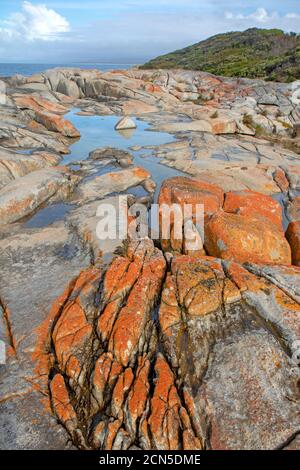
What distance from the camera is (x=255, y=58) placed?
10312cm

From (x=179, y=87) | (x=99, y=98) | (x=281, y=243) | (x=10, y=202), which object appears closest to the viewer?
(x=281, y=243)

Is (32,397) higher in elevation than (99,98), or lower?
lower

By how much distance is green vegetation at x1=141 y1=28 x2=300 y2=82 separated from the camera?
7825 cm

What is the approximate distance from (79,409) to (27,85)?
217 feet

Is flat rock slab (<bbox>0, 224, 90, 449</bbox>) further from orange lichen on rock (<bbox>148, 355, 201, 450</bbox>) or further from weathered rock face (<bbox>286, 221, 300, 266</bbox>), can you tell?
weathered rock face (<bbox>286, 221, 300, 266</bbox>)

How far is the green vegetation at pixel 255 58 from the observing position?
78.2m

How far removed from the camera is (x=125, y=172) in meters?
27.1

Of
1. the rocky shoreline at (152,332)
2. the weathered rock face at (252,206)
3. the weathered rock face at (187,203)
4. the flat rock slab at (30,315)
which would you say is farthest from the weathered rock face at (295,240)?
the flat rock slab at (30,315)

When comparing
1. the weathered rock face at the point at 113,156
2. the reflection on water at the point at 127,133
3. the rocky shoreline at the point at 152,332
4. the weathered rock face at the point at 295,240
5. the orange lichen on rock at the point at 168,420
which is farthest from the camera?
the reflection on water at the point at 127,133

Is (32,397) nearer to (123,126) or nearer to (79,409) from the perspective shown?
(79,409)

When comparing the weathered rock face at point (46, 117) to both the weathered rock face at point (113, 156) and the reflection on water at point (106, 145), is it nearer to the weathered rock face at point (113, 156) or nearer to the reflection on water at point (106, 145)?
the reflection on water at point (106, 145)

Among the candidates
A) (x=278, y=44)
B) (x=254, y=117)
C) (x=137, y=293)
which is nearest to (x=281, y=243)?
(x=137, y=293)
